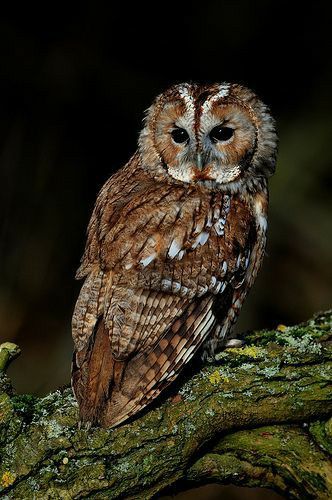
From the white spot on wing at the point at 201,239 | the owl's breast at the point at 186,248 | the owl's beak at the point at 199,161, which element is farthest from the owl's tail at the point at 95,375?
the owl's beak at the point at 199,161

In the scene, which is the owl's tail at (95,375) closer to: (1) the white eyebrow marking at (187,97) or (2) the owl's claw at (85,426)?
(2) the owl's claw at (85,426)

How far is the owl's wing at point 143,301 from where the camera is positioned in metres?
2.64

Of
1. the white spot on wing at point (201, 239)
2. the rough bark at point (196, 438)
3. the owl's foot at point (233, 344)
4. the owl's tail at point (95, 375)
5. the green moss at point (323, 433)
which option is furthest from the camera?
the owl's foot at point (233, 344)

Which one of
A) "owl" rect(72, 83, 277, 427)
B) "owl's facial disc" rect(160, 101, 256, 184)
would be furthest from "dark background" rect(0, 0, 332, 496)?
"owl's facial disc" rect(160, 101, 256, 184)

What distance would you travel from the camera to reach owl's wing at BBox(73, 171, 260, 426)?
2.64 metres

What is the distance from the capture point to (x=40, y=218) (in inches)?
215

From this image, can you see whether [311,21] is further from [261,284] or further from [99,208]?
[99,208]

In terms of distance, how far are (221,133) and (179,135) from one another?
0.55 ft

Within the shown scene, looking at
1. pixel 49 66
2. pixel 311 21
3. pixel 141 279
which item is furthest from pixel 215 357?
pixel 311 21

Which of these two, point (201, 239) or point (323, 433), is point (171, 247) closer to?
point (201, 239)

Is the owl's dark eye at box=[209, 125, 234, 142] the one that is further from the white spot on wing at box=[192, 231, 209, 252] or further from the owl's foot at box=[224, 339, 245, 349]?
the owl's foot at box=[224, 339, 245, 349]

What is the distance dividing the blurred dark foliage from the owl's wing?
2.62 m

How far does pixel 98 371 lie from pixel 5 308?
2.82m

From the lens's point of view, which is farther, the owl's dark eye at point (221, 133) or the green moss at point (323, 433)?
the owl's dark eye at point (221, 133)
